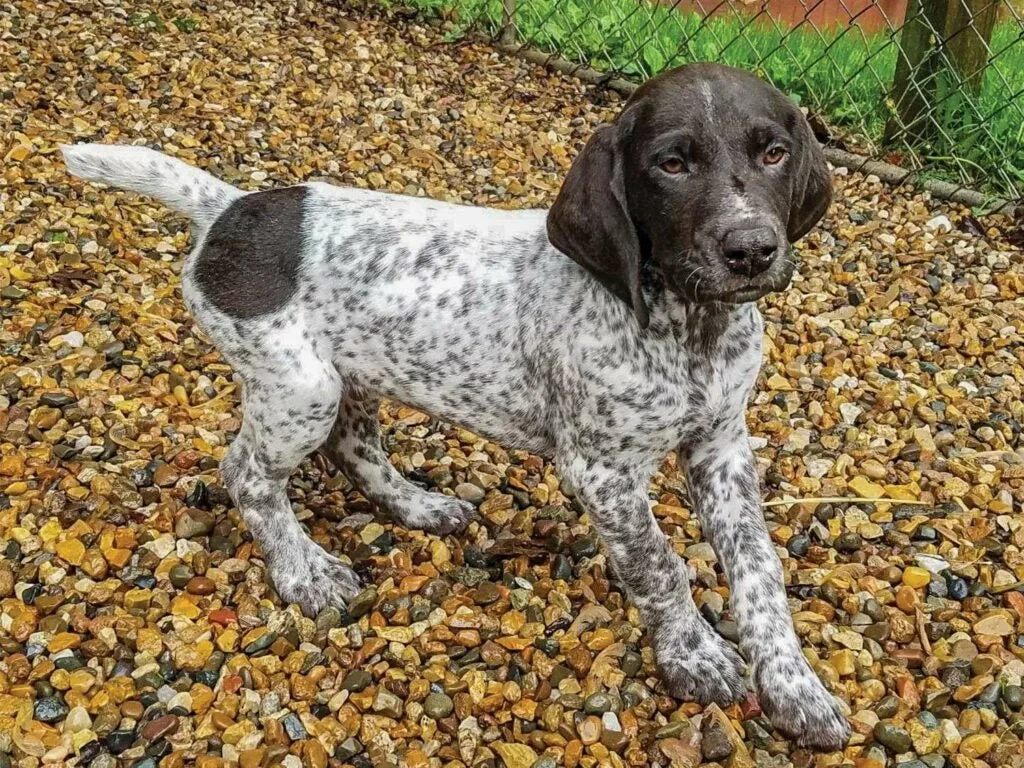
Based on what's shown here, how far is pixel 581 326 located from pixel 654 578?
2.53ft

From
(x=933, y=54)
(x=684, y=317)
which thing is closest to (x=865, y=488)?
(x=684, y=317)

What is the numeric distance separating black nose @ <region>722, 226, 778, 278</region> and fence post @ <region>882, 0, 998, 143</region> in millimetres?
3891

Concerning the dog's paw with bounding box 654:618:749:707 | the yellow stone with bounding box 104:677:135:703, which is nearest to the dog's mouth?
the dog's paw with bounding box 654:618:749:707

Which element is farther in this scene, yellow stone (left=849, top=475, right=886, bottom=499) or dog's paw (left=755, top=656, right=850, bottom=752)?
yellow stone (left=849, top=475, right=886, bottom=499)

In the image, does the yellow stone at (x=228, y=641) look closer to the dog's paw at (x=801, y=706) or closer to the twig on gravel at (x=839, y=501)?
the dog's paw at (x=801, y=706)

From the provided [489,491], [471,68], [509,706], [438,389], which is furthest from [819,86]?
[509,706]

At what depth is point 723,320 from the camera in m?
3.14

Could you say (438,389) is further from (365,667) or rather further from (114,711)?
(114,711)

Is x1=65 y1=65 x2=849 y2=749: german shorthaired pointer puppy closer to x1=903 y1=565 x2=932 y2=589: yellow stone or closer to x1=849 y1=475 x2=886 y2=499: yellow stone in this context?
x1=903 y1=565 x2=932 y2=589: yellow stone

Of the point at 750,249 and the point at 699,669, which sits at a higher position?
the point at 750,249

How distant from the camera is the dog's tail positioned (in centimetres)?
346

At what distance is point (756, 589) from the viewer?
3.31 meters

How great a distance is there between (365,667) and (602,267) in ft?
4.63

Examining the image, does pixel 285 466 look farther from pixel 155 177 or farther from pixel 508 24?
pixel 508 24
